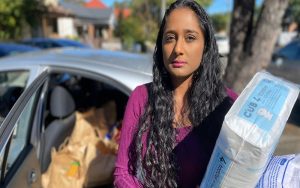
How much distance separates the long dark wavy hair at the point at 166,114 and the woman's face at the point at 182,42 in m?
0.03

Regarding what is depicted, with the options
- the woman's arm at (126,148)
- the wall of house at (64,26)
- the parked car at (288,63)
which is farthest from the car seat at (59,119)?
the wall of house at (64,26)

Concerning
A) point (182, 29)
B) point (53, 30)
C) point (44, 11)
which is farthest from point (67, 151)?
point (53, 30)

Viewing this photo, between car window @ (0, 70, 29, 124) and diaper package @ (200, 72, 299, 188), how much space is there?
2.23 metres

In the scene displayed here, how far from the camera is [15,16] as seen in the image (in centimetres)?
1848

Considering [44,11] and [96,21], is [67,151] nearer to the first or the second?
[44,11]

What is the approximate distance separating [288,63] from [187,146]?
7.80 metres

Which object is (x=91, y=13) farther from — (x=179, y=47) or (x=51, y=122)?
(x=179, y=47)

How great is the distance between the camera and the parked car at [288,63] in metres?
8.66

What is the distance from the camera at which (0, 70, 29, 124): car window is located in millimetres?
3408

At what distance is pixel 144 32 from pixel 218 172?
126 ft

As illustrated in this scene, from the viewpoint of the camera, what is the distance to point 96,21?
48906mm

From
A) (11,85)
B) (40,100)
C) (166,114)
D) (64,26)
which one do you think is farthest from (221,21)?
(166,114)

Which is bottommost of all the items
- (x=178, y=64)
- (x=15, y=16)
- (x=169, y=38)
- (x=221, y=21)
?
(x=221, y=21)

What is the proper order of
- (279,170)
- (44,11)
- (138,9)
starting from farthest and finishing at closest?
(138,9)
(44,11)
(279,170)
